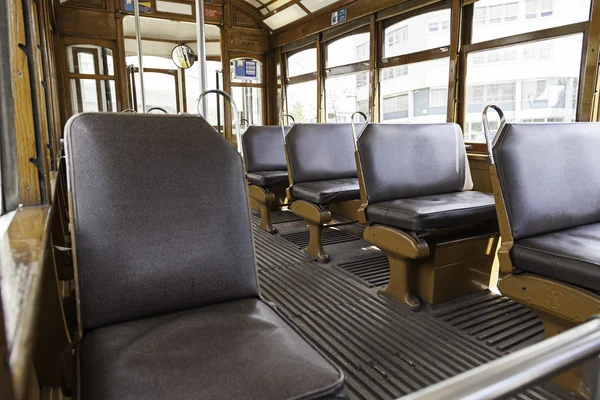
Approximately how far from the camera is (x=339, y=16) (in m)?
6.30

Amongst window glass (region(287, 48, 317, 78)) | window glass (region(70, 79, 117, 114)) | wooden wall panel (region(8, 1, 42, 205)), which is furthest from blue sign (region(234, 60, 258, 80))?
wooden wall panel (region(8, 1, 42, 205))

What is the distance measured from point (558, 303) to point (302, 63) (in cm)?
660

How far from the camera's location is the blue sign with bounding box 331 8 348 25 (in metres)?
6.17

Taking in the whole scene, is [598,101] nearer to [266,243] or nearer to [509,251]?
[509,251]

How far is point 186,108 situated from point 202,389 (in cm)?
975

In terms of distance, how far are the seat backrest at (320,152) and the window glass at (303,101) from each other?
10.8 feet

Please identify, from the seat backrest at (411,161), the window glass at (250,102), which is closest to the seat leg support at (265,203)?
the seat backrest at (411,161)

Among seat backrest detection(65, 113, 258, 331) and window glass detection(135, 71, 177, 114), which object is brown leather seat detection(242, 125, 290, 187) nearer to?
seat backrest detection(65, 113, 258, 331)

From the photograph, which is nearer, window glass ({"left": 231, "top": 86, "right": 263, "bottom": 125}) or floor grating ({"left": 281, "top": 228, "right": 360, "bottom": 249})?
floor grating ({"left": 281, "top": 228, "right": 360, "bottom": 249})

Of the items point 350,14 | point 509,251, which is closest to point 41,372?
point 509,251

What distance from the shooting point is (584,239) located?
1.75 m

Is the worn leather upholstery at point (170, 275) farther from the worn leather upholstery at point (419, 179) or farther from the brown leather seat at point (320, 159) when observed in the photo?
the brown leather seat at point (320, 159)

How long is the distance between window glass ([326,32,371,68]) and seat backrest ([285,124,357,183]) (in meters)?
2.34

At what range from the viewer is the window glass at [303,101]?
285 inches
